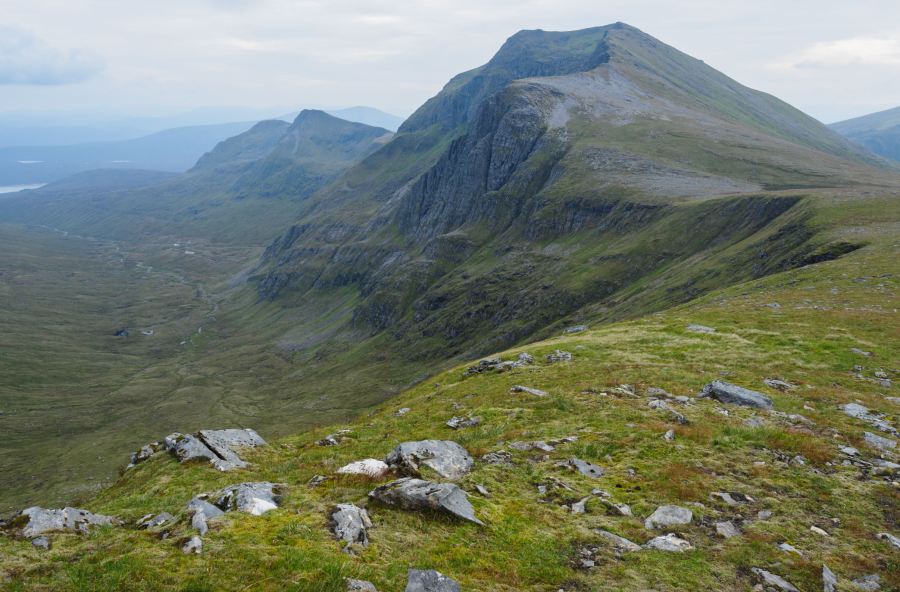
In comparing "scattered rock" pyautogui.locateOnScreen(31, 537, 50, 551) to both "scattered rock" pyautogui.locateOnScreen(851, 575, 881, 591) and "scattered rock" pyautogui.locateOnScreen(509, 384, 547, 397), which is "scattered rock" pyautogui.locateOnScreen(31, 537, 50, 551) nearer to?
"scattered rock" pyautogui.locateOnScreen(851, 575, 881, 591)

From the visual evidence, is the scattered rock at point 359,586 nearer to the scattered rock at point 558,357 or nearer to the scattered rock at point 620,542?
the scattered rock at point 620,542

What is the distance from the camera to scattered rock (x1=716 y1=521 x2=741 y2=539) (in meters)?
13.3

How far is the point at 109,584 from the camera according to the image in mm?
10086

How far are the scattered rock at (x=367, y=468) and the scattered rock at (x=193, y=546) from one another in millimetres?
7042

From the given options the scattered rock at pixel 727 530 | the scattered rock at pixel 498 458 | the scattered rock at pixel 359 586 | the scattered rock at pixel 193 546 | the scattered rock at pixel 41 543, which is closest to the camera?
the scattered rock at pixel 359 586

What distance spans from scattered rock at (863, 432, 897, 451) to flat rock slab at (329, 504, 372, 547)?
71.0 ft

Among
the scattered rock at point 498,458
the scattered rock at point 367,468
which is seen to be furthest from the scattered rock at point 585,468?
the scattered rock at point 367,468

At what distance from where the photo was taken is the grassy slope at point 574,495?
11.3 metres

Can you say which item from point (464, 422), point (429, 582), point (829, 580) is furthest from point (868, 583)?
point (464, 422)

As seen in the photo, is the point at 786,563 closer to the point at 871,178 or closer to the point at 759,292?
the point at 759,292

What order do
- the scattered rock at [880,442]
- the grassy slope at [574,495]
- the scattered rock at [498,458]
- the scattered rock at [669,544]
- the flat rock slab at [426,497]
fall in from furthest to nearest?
the scattered rock at [498,458] < the scattered rock at [880,442] < the flat rock slab at [426,497] < the scattered rock at [669,544] < the grassy slope at [574,495]

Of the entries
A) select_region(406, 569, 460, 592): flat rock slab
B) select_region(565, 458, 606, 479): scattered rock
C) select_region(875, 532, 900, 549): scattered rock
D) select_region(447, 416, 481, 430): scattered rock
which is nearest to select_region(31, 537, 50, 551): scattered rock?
select_region(406, 569, 460, 592): flat rock slab

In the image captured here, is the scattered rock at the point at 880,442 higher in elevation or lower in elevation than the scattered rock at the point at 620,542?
higher

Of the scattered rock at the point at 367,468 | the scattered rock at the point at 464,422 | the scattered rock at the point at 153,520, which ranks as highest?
the scattered rock at the point at 153,520
